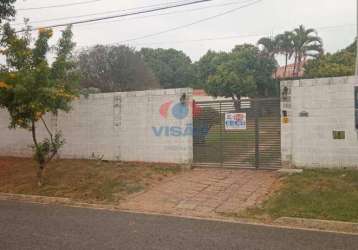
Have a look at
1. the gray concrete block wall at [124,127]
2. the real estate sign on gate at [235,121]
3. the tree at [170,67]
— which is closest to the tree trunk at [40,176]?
the gray concrete block wall at [124,127]

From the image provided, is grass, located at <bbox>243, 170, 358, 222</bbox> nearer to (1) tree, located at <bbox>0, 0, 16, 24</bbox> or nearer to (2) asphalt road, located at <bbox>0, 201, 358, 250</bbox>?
(2) asphalt road, located at <bbox>0, 201, 358, 250</bbox>

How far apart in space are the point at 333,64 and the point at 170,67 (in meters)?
28.3

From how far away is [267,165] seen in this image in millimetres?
13016

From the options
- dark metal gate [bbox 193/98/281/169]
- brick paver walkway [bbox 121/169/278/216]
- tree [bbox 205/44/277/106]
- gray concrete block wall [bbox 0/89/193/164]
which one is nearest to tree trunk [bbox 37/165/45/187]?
gray concrete block wall [bbox 0/89/193/164]

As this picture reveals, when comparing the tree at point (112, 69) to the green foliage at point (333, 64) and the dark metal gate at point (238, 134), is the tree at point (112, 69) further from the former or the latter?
the dark metal gate at point (238, 134)

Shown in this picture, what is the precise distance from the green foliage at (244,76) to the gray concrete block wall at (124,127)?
1213 inches

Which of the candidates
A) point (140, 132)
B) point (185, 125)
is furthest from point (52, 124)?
point (185, 125)

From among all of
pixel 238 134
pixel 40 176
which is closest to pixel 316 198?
pixel 238 134

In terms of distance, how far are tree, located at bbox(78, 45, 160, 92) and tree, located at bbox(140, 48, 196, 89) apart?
1453 cm

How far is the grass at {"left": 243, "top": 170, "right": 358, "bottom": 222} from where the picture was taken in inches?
343

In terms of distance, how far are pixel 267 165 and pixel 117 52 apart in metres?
34.1

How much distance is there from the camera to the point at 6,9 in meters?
15.2

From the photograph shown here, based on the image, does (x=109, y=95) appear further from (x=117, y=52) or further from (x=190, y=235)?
(x=117, y=52)

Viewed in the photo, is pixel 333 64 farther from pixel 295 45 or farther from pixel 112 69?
pixel 112 69
